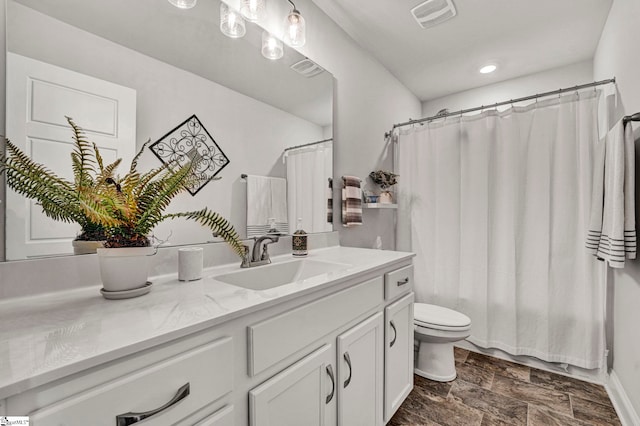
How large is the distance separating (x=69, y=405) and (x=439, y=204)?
8.27 ft

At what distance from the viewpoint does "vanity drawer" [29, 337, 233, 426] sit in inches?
18.5

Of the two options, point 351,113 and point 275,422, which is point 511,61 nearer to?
point 351,113

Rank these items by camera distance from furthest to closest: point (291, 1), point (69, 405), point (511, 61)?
point (511, 61), point (291, 1), point (69, 405)

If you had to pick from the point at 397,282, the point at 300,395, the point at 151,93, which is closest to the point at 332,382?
the point at 300,395

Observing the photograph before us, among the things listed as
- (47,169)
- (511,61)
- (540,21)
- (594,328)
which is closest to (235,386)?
(47,169)

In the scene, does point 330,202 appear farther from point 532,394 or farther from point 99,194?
point 532,394

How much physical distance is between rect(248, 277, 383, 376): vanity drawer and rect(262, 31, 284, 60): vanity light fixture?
1.29 m

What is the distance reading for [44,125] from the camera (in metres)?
0.86

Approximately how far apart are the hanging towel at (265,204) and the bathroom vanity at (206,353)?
0.25 metres

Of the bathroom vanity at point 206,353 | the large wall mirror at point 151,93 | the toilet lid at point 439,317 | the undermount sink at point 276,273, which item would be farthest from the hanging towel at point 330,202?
the toilet lid at point 439,317

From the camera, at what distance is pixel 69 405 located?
0.46 meters

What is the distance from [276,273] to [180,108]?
0.82 meters

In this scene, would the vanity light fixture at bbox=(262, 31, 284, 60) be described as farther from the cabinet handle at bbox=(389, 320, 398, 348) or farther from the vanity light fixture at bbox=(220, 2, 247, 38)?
the cabinet handle at bbox=(389, 320, 398, 348)

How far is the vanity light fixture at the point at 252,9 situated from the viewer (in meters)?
1.32
